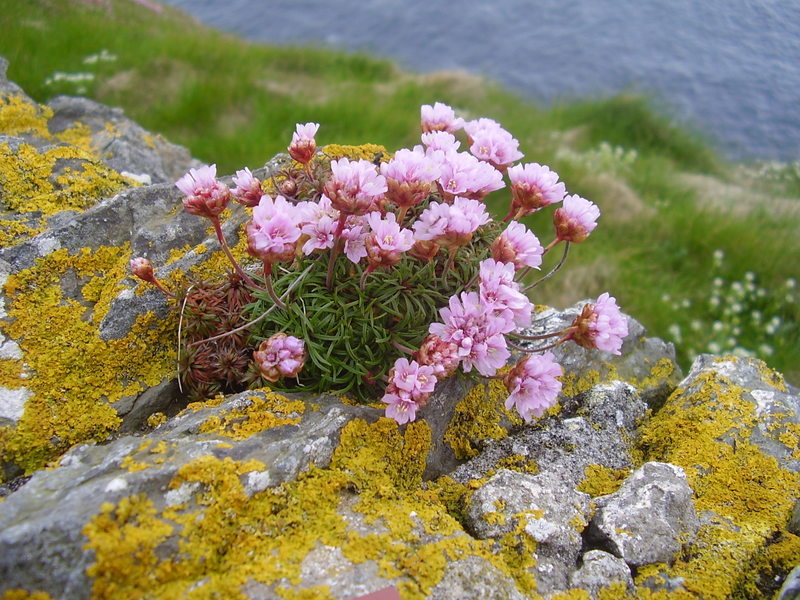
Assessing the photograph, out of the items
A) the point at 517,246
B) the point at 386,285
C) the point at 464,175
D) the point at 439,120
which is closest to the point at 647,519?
the point at 517,246

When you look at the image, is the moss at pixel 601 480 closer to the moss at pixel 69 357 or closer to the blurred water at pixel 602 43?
the moss at pixel 69 357

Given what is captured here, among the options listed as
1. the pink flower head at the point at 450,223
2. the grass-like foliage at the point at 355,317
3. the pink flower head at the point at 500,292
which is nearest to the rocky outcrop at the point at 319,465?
the grass-like foliage at the point at 355,317

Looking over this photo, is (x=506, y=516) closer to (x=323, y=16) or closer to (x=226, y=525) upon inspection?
(x=226, y=525)

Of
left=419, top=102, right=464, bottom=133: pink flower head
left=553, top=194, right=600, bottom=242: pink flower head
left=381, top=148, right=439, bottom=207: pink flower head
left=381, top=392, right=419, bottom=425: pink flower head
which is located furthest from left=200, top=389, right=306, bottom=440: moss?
left=419, top=102, right=464, bottom=133: pink flower head

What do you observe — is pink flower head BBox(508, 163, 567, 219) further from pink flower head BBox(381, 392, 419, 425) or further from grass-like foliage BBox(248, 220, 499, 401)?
pink flower head BBox(381, 392, 419, 425)

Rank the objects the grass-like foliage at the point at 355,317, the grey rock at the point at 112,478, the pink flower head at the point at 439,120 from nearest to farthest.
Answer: the grey rock at the point at 112,478 → the grass-like foliage at the point at 355,317 → the pink flower head at the point at 439,120

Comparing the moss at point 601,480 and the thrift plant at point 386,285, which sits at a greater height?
the thrift plant at point 386,285
